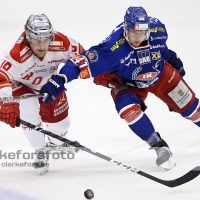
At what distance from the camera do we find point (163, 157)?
144 inches

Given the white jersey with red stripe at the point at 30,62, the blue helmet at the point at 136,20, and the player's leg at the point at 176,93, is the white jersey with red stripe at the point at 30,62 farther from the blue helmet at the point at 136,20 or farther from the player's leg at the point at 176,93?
the player's leg at the point at 176,93

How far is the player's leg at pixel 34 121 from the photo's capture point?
382cm

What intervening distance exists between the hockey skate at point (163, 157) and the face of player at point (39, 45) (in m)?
0.91

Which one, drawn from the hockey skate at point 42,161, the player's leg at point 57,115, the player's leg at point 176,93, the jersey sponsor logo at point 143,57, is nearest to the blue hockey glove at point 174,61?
the player's leg at point 176,93

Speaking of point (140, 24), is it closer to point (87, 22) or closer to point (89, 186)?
point (89, 186)

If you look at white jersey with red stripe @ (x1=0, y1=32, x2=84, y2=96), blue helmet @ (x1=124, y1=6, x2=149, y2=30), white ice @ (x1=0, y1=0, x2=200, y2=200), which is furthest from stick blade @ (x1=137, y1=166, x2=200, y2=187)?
white jersey with red stripe @ (x1=0, y1=32, x2=84, y2=96)

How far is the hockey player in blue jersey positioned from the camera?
3.57 meters

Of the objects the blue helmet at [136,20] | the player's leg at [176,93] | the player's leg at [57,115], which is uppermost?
the blue helmet at [136,20]

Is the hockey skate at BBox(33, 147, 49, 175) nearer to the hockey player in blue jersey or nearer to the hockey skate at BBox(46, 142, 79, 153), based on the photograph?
the hockey skate at BBox(46, 142, 79, 153)

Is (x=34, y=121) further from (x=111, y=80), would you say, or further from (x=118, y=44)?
(x=118, y=44)

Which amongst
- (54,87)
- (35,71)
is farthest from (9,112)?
(35,71)

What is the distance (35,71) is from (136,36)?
2.29ft

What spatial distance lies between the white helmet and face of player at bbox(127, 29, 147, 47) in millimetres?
471

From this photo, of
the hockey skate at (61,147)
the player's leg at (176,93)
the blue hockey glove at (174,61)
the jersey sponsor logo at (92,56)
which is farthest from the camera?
the hockey skate at (61,147)
